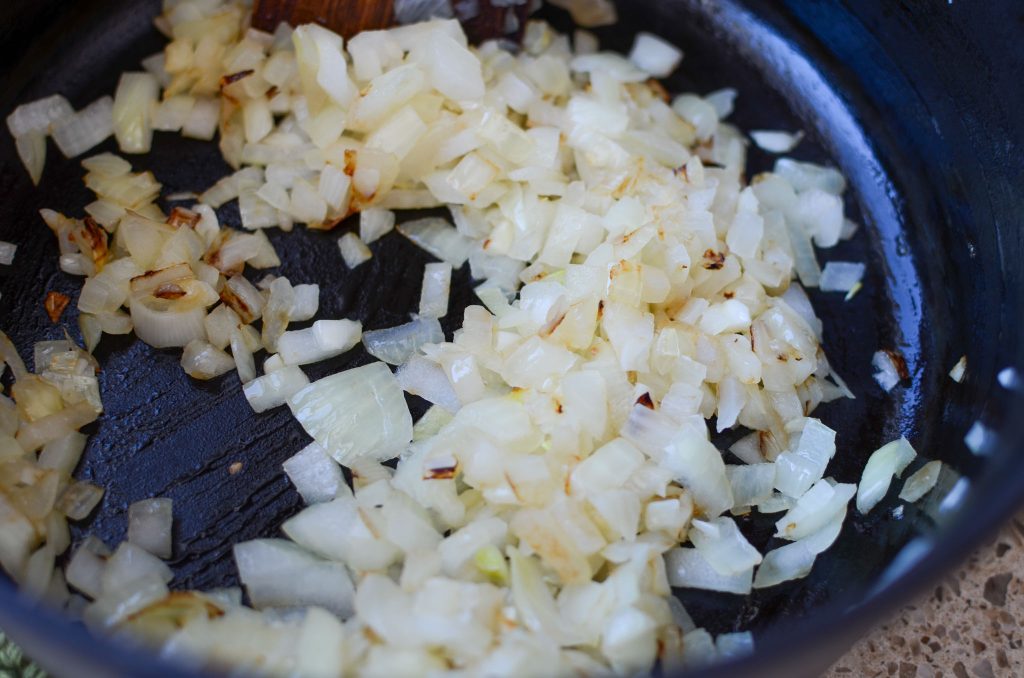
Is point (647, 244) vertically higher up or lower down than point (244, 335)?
higher up

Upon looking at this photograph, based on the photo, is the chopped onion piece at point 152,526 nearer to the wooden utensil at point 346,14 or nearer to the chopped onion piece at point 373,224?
the chopped onion piece at point 373,224

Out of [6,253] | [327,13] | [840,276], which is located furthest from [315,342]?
[840,276]

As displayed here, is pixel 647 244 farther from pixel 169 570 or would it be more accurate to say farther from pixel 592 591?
pixel 169 570

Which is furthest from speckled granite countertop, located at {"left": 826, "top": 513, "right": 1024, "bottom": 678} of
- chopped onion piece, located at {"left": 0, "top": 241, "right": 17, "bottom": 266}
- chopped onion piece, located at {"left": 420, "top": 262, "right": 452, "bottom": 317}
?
chopped onion piece, located at {"left": 0, "top": 241, "right": 17, "bottom": 266}

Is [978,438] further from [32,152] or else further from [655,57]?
[32,152]

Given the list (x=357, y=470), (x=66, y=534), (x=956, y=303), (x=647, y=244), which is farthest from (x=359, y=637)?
(x=956, y=303)

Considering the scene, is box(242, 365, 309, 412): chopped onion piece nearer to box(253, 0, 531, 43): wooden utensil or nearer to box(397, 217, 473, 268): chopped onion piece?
box(397, 217, 473, 268): chopped onion piece

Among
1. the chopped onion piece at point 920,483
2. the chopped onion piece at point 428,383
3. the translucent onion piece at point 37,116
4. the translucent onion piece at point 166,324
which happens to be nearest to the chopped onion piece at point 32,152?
the translucent onion piece at point 37,116
